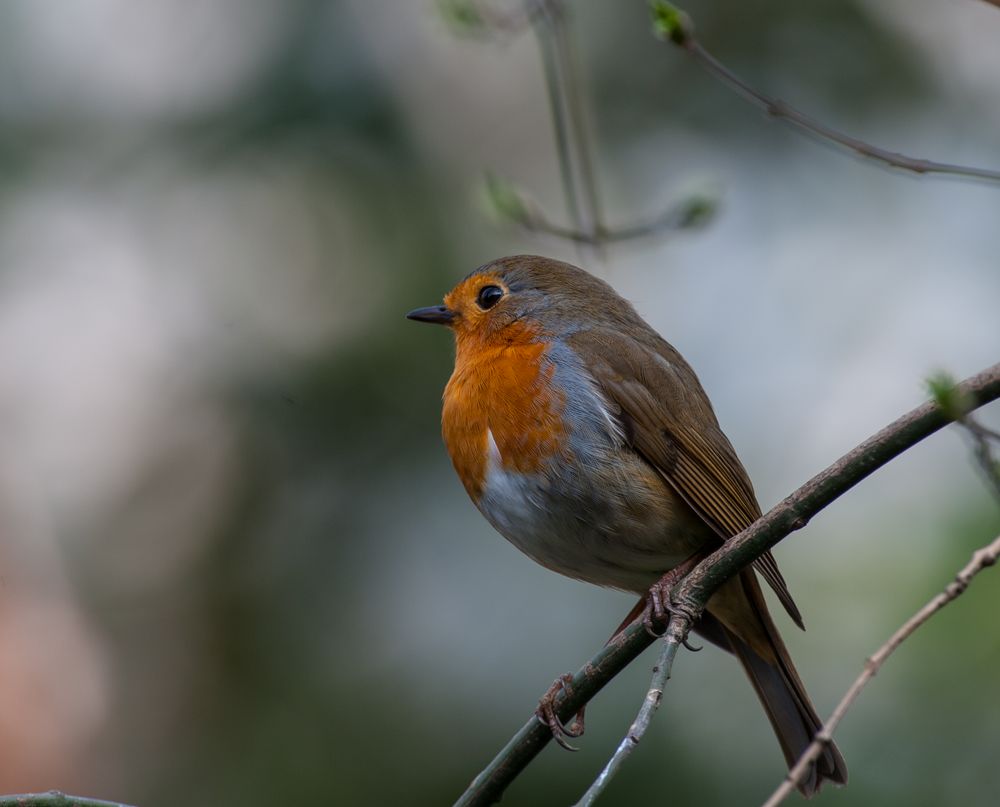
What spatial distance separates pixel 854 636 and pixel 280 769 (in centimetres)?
228

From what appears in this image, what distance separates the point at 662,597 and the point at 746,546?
75 cm

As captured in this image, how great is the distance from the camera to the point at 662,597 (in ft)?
10.9

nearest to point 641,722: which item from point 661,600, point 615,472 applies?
point 661,600

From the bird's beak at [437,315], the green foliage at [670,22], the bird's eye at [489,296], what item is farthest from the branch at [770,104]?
the bird's beak at [437,315]

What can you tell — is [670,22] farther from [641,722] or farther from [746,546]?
[641,722]

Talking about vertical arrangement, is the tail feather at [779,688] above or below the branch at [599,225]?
below

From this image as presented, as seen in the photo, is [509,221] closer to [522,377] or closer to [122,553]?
[522,377]

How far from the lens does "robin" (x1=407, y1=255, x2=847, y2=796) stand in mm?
3652

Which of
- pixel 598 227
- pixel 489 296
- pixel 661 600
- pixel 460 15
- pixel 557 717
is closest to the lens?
pixel 557 717

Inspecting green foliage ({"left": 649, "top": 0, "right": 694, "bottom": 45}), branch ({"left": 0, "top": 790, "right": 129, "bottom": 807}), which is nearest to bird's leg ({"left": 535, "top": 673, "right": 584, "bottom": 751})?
branch ({"left": 0, "top": 790, "right": 129, "bottom": 807})

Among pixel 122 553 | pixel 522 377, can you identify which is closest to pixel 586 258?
pixel 522 377

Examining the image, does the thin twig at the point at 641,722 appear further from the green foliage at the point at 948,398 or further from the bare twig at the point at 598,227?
the bare twig at the point at 598,227

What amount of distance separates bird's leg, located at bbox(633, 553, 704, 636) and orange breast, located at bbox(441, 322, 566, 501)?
48cm

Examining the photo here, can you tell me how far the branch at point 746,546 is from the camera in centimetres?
219
